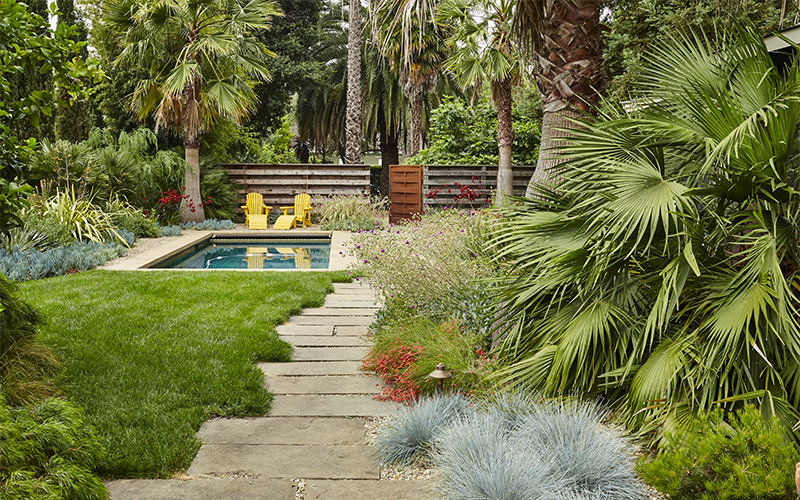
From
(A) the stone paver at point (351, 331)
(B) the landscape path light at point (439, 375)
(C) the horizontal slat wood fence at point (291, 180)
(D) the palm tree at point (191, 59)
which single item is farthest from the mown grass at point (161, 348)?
(C) the horizontal slat wood fence at point (291, 180)

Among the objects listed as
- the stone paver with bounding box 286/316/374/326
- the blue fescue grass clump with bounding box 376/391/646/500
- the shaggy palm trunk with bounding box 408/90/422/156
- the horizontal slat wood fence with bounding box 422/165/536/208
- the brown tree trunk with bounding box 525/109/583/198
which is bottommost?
the stone paver with bounding box 286/316/374/326

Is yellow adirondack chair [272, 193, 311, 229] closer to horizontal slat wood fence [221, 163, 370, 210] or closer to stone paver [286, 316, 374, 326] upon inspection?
horizontal slat wood fence [221, 163, 370, 210]

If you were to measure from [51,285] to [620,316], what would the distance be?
621 cm

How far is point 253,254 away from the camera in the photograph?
1145 cm

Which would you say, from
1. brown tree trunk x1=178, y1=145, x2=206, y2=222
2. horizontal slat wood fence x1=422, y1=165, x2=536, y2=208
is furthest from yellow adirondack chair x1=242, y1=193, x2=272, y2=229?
horizontal slat wood fence x1=422, y1=165, x2=536, y2=208

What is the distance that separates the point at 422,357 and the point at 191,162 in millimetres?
11337

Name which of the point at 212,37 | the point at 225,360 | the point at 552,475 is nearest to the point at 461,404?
the point at 552,475

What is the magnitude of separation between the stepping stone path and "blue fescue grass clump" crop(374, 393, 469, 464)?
9 centimetres

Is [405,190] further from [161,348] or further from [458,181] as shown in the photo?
[161,348]

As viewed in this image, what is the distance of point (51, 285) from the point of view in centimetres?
655

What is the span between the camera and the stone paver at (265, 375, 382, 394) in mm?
3877

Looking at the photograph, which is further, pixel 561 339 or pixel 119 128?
pixel 119 128

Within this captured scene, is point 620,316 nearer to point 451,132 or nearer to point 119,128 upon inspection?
point 451,132

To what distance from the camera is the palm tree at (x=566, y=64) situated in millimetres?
4227
